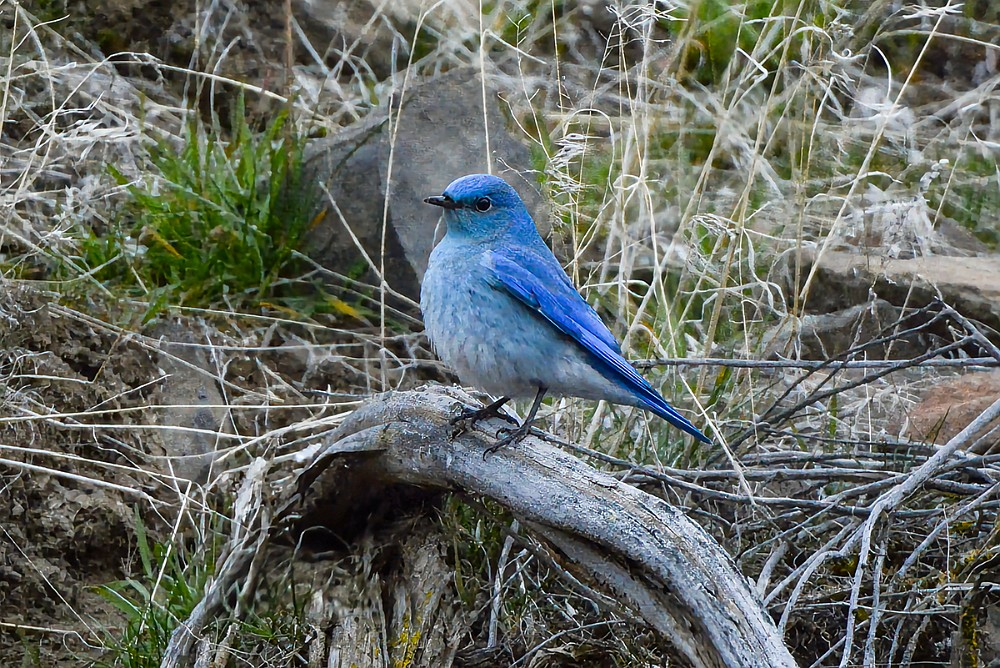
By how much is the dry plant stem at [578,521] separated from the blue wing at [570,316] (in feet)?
1.08

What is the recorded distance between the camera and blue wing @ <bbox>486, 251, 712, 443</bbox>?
10.1 feet

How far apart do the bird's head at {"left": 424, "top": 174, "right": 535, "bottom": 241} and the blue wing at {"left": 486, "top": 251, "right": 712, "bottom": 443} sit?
5.0 inches

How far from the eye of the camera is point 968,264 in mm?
4812

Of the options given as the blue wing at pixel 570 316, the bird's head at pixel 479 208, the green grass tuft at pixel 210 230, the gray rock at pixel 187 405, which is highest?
the bird's head at pixel 479 208

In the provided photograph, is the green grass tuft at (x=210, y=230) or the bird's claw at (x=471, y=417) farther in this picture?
the green grass tuft at (x=210, y=230)

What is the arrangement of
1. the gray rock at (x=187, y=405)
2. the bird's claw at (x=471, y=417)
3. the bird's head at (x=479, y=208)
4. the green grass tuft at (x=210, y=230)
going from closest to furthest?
the bird's claw at (x=471, y=417)
the bird's head at (x=479, y=208)
the gray rock at (x=187, y=405)
the green grass tuft at (x=210, y=230)

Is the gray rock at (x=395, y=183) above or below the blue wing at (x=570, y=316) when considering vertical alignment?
below

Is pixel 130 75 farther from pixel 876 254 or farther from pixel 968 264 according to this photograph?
pixel 968 264

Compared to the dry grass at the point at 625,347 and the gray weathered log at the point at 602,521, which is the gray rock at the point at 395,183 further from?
the gray weathered log at the point at 602,521

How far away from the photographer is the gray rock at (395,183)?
179 inches

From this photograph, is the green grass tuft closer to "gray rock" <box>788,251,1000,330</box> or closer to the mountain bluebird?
the mountain bluebird

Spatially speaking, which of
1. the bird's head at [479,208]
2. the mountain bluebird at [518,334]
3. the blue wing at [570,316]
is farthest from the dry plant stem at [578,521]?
the bird's head at [479,208]

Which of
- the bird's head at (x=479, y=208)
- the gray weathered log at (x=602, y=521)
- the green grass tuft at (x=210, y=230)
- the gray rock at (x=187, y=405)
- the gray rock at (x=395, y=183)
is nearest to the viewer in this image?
the gray weathered log at (x=602, y=521)

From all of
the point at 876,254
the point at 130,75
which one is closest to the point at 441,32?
the point at 130,75
